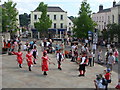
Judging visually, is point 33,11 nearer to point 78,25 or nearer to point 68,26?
point 68,26

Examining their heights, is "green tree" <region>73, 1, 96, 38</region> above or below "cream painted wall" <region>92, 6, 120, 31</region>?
below

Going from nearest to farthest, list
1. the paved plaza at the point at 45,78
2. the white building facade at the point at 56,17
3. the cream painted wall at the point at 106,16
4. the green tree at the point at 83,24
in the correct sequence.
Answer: the paved plaza at the point at 45,78 < the green tree at the point at 83,24 < the cream painted wall at the point at 106,16 < the white building facade at the point at 56,17

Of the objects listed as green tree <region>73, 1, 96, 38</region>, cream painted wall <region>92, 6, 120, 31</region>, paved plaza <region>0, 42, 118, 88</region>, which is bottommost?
paved plaza <region>0, 42, 118, 88</region>

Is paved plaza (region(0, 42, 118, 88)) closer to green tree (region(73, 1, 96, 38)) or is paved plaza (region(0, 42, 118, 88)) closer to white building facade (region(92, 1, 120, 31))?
green tree (region(73, 1, 96, 38))

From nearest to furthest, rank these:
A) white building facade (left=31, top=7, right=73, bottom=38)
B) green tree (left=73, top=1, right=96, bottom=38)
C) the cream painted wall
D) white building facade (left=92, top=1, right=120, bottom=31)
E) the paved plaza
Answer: the paved plaza < green tree (left=73, top=1, right=96, bottom=38) < white building facade (left=92, top=1, right=120, bottom=31) < the cream painted wall < white building facade (left=31, top=7, right=73, bottom=38)

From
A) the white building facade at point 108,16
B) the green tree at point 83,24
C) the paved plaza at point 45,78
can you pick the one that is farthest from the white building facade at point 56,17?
the paved plaza at point 45,78

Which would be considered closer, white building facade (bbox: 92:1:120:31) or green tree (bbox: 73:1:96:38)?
green tree (bbox: 73:1:96:38)

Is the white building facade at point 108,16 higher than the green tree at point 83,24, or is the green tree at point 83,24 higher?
the white building facade at point 108,16

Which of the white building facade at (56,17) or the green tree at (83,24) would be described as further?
the white building facade at (56,17)

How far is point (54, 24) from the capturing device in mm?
59562

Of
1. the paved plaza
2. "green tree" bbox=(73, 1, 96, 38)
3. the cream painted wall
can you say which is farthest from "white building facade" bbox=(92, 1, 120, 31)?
the paved plaza

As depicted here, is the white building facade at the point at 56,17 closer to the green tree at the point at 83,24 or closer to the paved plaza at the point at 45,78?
the green tree at the point at 83,24

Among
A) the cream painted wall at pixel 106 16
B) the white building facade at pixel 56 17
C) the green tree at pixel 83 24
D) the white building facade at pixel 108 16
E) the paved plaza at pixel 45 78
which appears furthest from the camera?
the white building facade at pixel 56 17

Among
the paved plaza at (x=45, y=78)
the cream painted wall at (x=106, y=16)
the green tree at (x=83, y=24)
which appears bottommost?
the paved plaza at (x=45, y=78)
